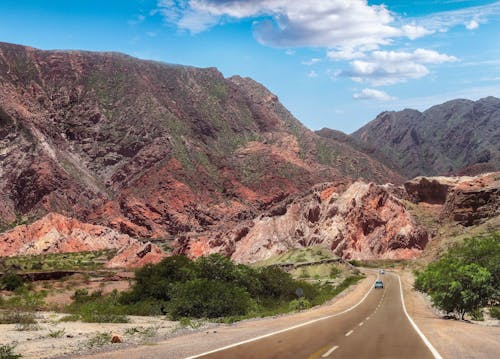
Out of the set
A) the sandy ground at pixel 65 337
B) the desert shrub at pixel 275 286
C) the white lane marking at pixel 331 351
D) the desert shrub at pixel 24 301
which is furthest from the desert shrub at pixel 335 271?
the white lane marking at pixel 331 351

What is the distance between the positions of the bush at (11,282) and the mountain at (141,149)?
65.0 meters

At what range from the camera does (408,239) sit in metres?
83.5

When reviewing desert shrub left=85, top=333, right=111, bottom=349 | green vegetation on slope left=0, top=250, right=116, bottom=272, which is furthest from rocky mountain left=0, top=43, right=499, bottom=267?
desert shrub left=85, top=333, right=111, bottom=349

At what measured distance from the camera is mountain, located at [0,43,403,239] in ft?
410

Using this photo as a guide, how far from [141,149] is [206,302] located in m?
119

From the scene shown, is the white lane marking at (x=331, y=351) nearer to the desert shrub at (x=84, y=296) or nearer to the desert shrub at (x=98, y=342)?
the desert shrub at (x=98, y=342)

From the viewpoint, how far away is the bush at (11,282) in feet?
163

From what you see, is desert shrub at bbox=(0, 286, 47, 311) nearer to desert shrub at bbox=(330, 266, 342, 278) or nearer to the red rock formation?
Result: the red rock formation

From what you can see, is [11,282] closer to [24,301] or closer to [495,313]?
[24,301]

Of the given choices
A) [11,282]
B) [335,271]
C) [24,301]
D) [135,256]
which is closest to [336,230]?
[335,271]

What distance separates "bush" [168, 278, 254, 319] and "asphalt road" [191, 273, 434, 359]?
7.11m

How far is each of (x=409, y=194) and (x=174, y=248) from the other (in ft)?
158

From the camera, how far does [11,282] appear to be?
50344mm

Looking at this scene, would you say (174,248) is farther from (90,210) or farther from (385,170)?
(385,170)
